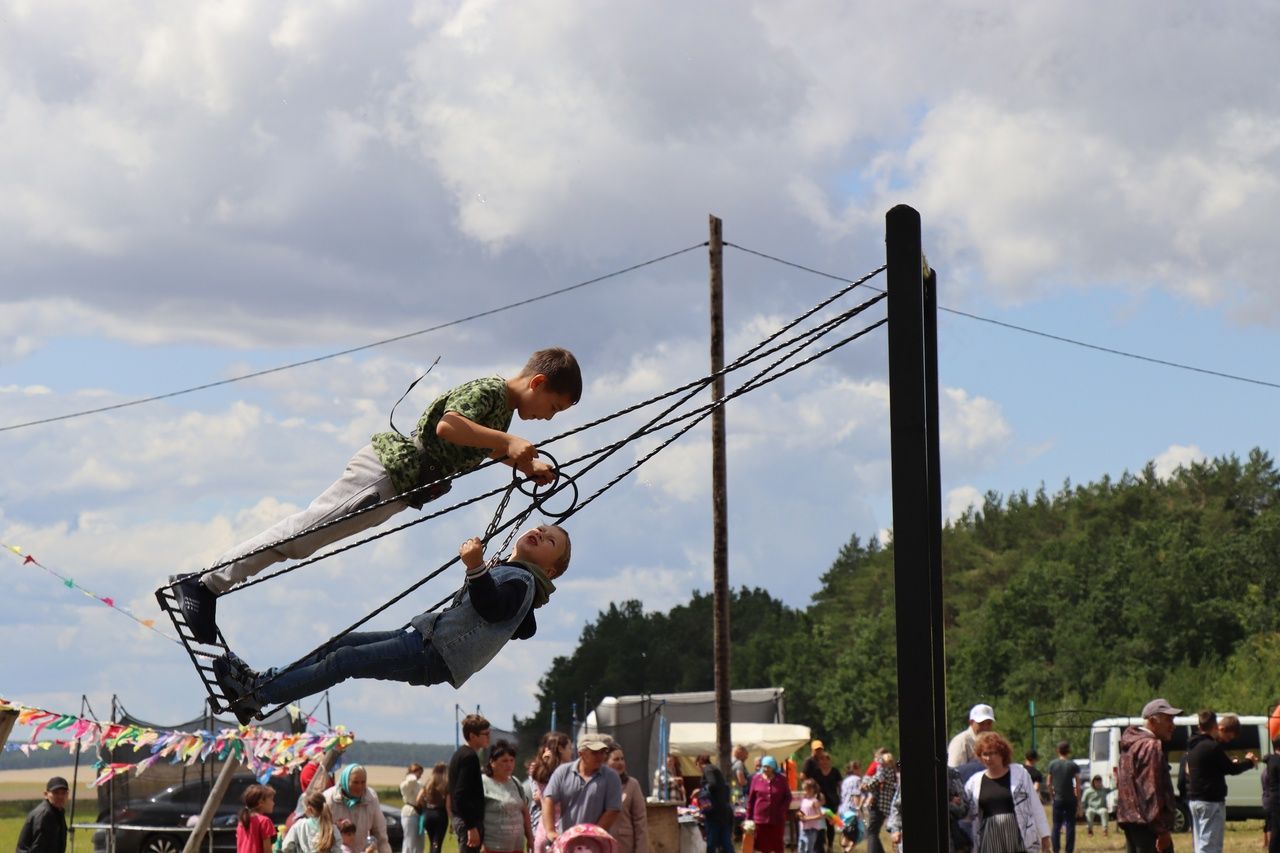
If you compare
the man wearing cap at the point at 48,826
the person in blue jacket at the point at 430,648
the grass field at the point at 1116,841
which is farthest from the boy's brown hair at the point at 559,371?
the grass field at the point at 1116,841

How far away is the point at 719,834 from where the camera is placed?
17125mm

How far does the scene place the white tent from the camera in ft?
87.8

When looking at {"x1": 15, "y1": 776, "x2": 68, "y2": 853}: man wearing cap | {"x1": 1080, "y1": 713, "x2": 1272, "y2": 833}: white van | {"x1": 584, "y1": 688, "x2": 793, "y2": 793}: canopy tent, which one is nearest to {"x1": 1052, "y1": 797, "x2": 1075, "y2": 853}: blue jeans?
{"x1": 1080, "y1": 713, "x2": 1272, "y2": 833}: white van

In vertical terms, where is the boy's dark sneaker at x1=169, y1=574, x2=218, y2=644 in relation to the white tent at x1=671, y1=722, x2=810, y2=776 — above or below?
above

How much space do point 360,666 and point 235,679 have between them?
47 cm

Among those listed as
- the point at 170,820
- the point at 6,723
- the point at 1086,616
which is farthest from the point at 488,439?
the point at 1086,616

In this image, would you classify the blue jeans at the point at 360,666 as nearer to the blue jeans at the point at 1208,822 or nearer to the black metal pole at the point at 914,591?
the black metal pole at the point at 914,591

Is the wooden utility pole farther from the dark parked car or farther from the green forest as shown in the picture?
the green forest

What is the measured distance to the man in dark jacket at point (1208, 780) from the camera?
12.0 meters

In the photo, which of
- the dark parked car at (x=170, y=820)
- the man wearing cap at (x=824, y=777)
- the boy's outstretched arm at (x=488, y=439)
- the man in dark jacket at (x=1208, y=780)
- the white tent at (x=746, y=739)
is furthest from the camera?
the white tent at (x=746, y=739)

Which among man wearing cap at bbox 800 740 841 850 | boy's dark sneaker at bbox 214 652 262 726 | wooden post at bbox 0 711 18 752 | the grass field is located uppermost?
boy's dark sneaker at bbox 214 652 262 726

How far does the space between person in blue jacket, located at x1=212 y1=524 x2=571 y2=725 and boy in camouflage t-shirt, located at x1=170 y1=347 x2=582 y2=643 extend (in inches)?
11.0

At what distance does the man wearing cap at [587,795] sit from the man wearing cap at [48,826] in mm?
4617

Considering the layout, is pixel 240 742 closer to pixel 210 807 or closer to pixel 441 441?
pixel 210 807
